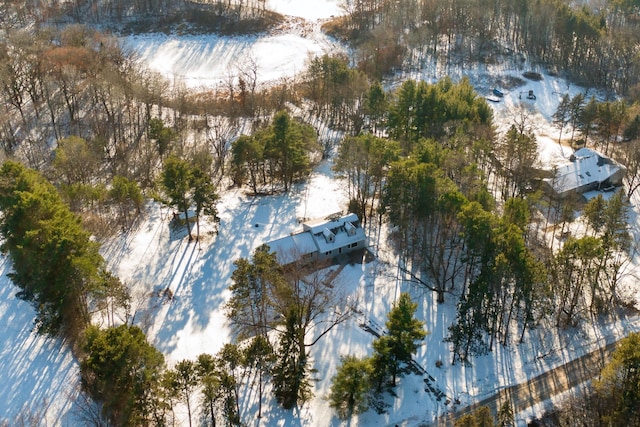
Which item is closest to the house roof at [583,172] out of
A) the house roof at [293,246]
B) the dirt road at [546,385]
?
the dirt road at [546,385]

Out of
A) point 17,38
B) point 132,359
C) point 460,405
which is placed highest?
point 17,38

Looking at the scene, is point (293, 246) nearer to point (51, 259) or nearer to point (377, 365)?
point (377, 365)

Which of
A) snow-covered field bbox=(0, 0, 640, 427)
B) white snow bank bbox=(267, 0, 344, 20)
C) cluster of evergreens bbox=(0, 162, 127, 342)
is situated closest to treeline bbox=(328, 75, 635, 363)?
snow-covered field bbox=(0, 0, 640, 427)

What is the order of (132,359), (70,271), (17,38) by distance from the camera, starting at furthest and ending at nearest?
1. (17,38)
2. (70,271)
3. (132,359)

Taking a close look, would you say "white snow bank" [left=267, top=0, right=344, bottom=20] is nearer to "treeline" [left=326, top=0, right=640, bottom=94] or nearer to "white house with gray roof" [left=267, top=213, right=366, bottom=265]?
"treeline" [left=326, top=0, right=640, bottom=94]

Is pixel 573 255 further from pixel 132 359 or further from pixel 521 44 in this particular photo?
pixel 521 44

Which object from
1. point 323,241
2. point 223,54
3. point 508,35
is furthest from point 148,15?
point 323,241

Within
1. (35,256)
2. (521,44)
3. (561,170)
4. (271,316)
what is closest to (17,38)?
(35,256)
